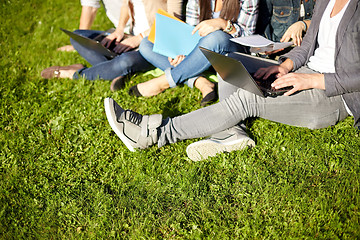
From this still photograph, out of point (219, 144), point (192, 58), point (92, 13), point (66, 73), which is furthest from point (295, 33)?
point (92, 13)

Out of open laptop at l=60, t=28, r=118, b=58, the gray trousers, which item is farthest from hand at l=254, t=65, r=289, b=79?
open laptop at l=60, t=28, r=118, b=58

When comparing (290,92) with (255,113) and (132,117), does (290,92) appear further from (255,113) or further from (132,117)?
(132,117)

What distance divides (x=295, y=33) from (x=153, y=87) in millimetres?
1549

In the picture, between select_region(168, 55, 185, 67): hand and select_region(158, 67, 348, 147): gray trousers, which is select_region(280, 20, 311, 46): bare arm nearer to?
select_region(158, 67, 348, 147): gray trousers

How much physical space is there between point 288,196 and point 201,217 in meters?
0.62

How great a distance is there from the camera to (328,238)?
2.00 meters

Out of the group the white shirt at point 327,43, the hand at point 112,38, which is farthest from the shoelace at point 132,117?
the hand at point 112,38

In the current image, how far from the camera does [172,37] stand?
11.2 ft

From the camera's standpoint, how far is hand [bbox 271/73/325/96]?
94.1 inches

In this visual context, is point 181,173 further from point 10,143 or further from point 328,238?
point 10,143

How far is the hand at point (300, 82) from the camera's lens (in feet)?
7.84

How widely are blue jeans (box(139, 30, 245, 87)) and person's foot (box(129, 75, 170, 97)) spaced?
0.09 m

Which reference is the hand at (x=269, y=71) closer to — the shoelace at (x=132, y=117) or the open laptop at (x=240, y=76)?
the open laptop at (x=240, y=76)

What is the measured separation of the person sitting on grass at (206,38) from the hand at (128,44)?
0.52 metres
